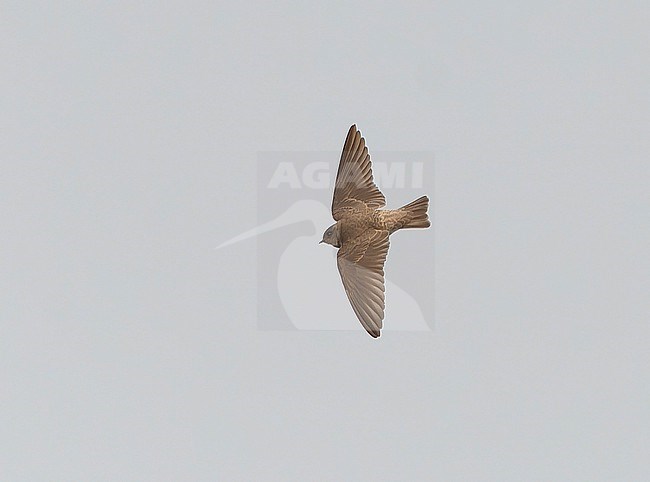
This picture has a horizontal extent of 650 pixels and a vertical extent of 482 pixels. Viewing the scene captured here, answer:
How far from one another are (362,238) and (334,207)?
313 millimetres

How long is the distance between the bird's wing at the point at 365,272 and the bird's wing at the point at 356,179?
0.22 meters

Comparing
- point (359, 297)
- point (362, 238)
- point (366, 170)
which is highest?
point (366, 170)

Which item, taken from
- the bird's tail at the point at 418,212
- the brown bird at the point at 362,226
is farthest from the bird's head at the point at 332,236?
the bird's tail at the point at 418,212

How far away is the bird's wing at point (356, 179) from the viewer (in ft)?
14.1

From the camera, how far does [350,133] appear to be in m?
4.29

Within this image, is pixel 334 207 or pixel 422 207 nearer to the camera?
pixel 422 207

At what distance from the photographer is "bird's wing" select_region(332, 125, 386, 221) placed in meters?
4.31

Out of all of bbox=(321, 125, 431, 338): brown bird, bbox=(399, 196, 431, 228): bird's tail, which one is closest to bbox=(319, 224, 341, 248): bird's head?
bbox=(321, 125, 431, 338): brown bird

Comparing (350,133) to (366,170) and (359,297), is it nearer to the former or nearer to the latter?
(366,170)

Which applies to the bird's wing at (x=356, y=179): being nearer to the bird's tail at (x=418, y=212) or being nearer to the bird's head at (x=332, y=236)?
the bird's head at (x=332, y=236)

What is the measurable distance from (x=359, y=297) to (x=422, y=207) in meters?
0.55

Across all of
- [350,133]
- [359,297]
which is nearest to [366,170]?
[350,133]

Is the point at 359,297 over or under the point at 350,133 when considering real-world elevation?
under

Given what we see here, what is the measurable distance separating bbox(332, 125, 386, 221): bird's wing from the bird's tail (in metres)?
0.25
